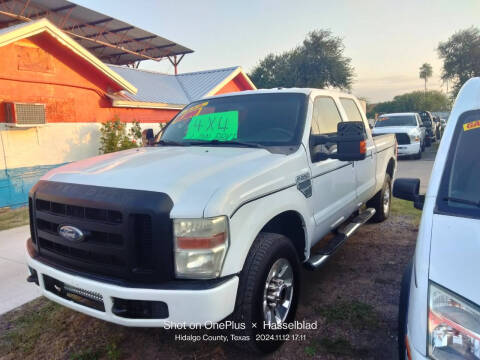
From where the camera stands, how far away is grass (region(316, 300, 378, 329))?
3.01 metres

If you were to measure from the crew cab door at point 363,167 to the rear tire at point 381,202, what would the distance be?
2.64 ft

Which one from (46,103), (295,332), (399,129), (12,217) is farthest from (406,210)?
(399,129)

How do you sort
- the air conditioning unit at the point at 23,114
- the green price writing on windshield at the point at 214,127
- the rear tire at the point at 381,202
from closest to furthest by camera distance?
the green price writing on windshield at the point at 214,127, the rear tire at the point at 381,202, the air conditioning unit at the point at 23,114

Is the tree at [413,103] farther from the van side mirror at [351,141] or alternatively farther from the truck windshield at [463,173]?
the truck windshield at [463,173]

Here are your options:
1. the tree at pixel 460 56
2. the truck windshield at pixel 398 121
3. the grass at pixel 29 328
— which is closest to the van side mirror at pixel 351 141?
the grass at pixel 29 328

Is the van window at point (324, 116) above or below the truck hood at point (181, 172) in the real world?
above

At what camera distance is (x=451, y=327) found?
1502mm

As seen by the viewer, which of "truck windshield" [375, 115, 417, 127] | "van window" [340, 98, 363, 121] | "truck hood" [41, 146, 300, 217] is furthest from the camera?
"truck windshield" [375, 115, 417, 127]

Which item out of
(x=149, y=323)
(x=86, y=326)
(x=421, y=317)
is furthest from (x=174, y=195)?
(x=86, y=326)

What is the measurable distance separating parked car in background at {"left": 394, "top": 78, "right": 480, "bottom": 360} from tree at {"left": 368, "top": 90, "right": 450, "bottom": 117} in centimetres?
7066

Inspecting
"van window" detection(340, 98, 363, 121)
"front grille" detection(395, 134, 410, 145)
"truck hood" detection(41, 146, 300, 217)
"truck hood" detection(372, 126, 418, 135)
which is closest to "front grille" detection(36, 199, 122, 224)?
"truck hood" detection(41, 146, 300, 217)

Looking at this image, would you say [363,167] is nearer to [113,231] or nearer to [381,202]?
[381,202]

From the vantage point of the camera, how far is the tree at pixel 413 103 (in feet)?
228

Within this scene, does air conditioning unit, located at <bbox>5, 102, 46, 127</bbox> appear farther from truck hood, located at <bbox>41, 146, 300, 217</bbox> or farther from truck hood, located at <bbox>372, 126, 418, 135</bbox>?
truck hood, located at <bbox>372, 126, 418, 135</bbox>
